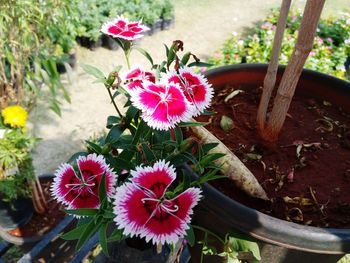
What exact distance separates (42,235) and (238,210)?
136 cm

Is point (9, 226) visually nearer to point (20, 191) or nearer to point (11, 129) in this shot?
point (20, 191)

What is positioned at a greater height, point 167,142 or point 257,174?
point 167,142

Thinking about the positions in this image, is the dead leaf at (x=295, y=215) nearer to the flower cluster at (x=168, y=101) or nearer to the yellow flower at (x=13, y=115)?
the flower cluster at (x=168, y=101)

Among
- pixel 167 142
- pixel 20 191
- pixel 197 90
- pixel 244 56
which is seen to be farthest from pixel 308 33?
pixel 244 56

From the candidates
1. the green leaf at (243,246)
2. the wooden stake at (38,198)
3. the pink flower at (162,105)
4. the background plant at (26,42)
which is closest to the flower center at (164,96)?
the pink flower at (162,105)

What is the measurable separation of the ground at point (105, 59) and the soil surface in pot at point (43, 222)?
360 mm

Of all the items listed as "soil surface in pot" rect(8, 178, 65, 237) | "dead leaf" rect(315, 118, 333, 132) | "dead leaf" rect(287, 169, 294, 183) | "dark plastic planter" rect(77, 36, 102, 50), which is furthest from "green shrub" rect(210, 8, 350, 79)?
"dead leaf" rect(287, 169, 294, 183)

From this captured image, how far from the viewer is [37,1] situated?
60.8 inches

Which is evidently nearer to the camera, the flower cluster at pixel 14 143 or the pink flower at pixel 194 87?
the pink flower at pixel 194 87

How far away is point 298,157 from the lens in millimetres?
988

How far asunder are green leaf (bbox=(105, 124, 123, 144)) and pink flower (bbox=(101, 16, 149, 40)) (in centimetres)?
20

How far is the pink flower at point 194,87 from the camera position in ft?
2.43

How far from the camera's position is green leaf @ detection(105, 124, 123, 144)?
2.64 ft

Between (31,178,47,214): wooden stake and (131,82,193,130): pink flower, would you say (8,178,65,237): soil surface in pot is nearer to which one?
(31,178,47,214): wooden stake
